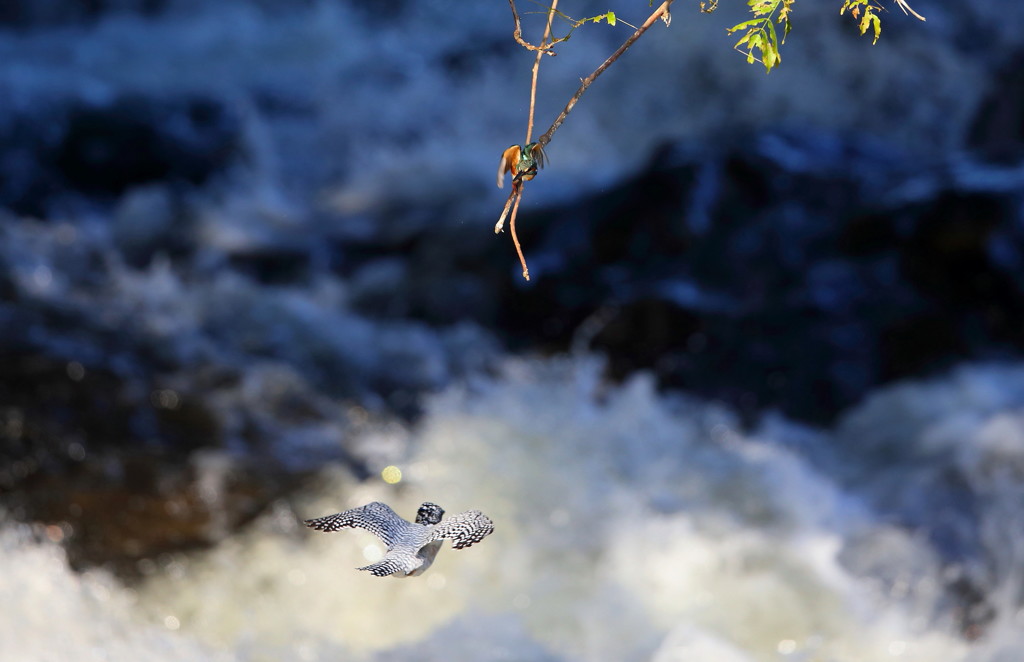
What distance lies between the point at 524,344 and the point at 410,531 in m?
5.32

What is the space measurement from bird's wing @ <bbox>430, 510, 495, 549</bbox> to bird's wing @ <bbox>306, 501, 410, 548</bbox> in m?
0.05

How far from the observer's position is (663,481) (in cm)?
509

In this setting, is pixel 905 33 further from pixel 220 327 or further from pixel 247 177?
pixel 220 327

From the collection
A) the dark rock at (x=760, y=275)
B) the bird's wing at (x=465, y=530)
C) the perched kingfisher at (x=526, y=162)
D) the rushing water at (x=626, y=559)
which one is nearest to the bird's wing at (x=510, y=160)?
the perched kingfisher at (x=526, y=162)

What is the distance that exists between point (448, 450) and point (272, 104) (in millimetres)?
5952

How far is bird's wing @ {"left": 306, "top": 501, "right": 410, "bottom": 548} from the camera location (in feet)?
3.49

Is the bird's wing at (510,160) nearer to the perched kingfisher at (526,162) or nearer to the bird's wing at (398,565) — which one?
the perched kingfisher at (526,162)

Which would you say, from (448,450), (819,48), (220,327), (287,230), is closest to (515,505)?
(448,450)

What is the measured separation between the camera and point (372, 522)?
1.07 metres

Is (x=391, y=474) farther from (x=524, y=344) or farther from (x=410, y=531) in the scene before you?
(x=410, y=531)

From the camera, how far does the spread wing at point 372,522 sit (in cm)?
106

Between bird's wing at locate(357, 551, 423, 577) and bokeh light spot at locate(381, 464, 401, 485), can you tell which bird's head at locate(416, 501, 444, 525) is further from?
bokeh light spot at locate(381, 464, 401, 485)

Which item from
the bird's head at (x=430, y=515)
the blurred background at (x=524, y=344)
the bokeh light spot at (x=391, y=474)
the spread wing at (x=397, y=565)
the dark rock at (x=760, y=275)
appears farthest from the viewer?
the dark rock at (x=760, y=275)

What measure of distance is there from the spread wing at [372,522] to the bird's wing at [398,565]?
48 millimetres
